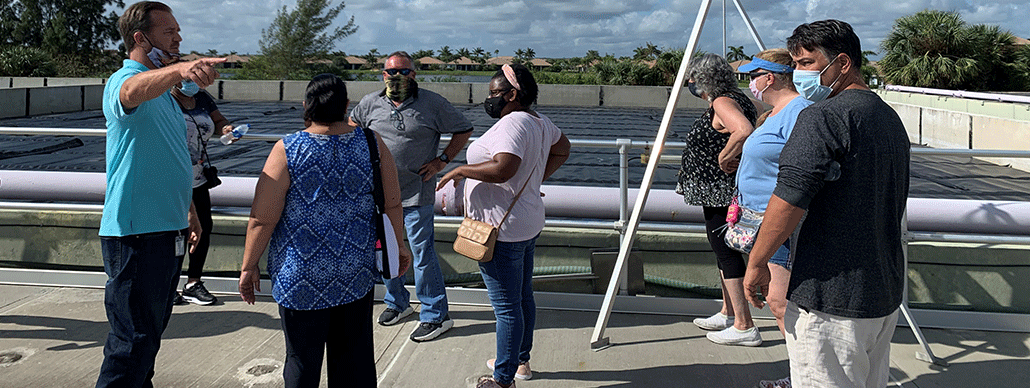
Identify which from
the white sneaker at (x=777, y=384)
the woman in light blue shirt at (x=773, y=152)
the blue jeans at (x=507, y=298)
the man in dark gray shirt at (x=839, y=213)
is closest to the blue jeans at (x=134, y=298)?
the blue jeans at (x=507, y=298)

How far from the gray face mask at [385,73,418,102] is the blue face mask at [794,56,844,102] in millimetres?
2362

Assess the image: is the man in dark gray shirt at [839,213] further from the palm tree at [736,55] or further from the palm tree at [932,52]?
the palm tree at [932,52]

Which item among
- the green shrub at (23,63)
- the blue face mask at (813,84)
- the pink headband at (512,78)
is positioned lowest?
the blue face mask at (813,84)

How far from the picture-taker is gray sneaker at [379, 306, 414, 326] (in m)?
4.55

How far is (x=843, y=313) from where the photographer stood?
2219 millimetres

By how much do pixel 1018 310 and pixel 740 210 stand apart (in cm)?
274

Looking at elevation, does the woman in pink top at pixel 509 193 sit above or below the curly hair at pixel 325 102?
below

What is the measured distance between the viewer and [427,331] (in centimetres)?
431

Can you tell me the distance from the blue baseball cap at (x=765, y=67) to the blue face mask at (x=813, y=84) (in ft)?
2.53

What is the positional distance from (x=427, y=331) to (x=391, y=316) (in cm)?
35

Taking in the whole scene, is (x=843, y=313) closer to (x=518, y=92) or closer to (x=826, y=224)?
(x=826, y=224)

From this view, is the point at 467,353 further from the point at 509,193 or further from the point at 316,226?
the point at 316,226

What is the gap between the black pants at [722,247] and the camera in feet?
13.1

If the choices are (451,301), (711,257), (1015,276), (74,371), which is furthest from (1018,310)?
(74,371)
